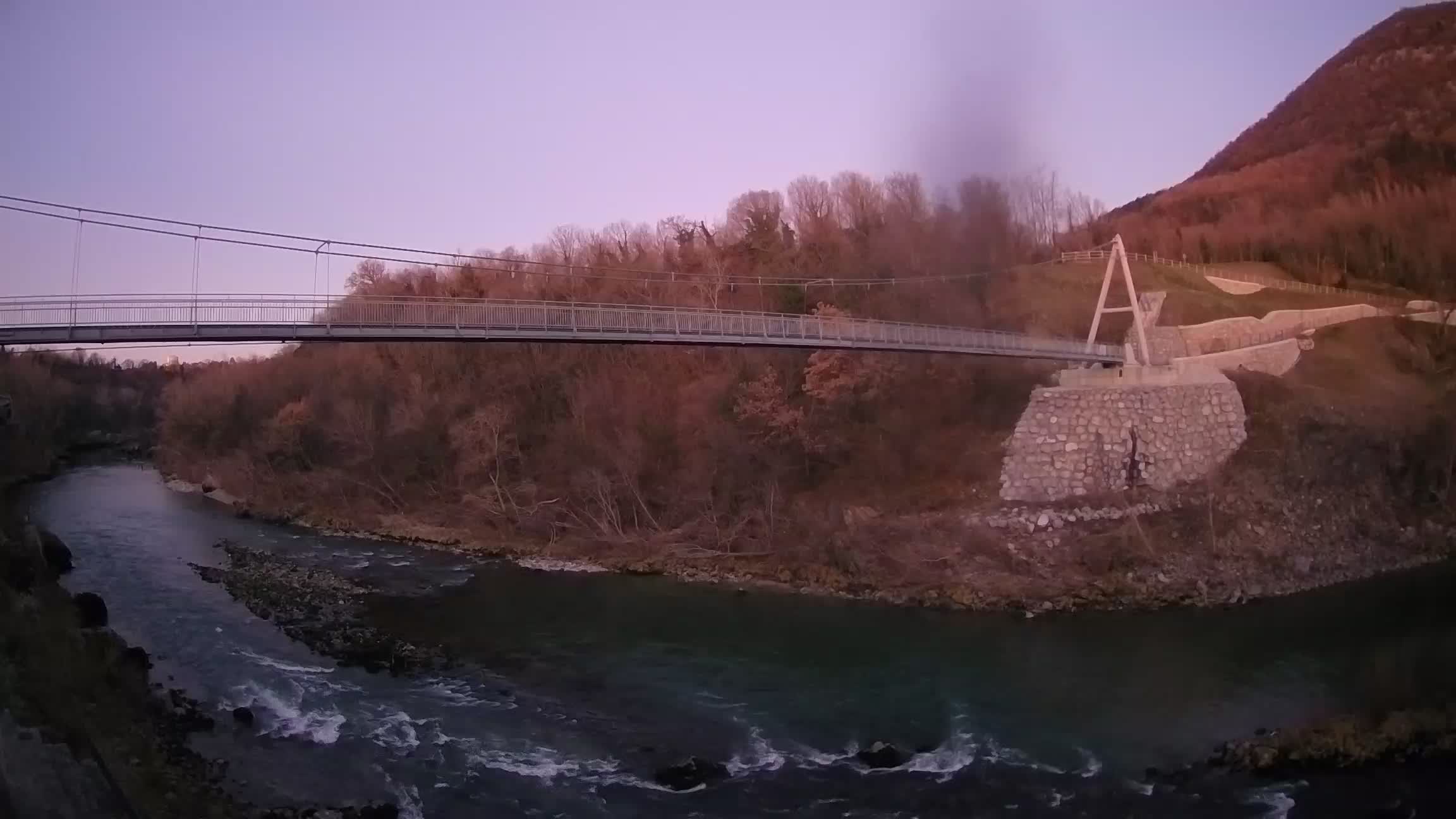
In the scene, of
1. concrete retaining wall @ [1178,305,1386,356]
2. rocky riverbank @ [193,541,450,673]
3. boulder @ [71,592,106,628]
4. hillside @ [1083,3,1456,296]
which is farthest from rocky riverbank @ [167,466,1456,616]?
hillside @ [1083,3,1456,296]

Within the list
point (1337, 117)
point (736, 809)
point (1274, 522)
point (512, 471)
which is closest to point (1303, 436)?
point (1274, 522)

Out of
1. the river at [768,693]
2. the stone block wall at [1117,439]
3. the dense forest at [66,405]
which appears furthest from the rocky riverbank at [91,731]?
the dense forest at [66,405]

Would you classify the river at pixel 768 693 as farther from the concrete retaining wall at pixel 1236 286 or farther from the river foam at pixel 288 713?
the concrete retaining wall at pixel 1236 286

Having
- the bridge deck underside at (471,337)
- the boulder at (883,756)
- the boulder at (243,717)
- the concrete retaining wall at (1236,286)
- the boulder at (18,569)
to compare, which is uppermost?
the concrete retaining wall at (1236,286)

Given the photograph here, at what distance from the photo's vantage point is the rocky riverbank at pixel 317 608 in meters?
11.6

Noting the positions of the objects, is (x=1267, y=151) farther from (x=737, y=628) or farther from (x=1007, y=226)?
(x=737, y=628)

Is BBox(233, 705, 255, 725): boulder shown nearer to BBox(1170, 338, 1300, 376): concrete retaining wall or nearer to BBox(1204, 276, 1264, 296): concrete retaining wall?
BBox(1170, 338, 1300, 376): concrete retaining wall

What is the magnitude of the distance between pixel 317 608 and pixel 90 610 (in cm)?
285

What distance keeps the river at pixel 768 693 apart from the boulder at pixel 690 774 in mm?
120

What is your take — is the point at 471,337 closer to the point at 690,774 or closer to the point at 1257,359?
the point at 690,774

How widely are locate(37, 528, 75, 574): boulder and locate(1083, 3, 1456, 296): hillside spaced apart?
29631mm

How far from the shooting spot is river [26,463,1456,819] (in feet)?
25.5

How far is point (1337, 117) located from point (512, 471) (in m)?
39.4

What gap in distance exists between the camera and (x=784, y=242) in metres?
27.6
